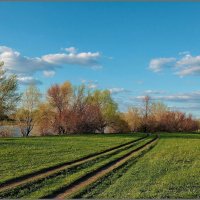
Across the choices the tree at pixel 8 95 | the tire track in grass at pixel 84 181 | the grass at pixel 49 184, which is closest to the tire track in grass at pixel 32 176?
the grass at pixel 49 184

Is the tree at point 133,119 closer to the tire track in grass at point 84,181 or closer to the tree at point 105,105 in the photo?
the tree at point 105,105

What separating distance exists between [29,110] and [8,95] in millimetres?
15103

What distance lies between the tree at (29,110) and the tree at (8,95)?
44.8 ft

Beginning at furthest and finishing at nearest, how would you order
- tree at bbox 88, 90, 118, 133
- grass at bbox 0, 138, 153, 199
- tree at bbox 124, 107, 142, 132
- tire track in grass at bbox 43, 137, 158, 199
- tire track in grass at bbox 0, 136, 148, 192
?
tree at bbox 124, 107, 142, 132 → tree at bbox 88, 90, 118, 133 → tire track in grass at bbox 0, 136, 148, 192 → tire track in grass at bbox 43, 137, 158, 199 → grass at bbox 0, 138, 153, 199

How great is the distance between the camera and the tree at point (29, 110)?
243 feet

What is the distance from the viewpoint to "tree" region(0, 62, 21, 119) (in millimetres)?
58812

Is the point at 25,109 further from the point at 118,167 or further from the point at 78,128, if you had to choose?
the point at 118,167

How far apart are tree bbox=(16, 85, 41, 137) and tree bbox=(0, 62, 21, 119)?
13.7m

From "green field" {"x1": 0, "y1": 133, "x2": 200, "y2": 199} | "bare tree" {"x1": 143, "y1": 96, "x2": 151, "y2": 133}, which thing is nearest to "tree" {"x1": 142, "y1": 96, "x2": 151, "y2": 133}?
"bare tree" {"x1": 143, "y1": 96, "x2": 151, "y2": 133}

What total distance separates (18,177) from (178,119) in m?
95.5

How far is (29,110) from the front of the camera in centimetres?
7438

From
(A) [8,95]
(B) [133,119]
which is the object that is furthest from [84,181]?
(B) [133,119]

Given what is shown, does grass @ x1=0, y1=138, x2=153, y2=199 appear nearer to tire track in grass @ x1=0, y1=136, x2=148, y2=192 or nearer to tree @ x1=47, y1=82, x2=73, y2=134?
tire track in grass @ x1=0, y1=136, x2=148, y2=192

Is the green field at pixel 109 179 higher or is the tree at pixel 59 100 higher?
the tree at pixel 59 100
